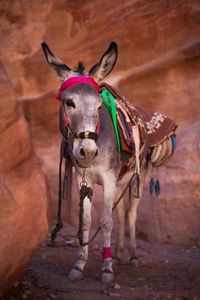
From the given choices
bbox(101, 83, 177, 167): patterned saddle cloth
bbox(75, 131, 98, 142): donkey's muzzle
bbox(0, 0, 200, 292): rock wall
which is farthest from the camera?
bbox(0, 0, 200, 292): rock wall

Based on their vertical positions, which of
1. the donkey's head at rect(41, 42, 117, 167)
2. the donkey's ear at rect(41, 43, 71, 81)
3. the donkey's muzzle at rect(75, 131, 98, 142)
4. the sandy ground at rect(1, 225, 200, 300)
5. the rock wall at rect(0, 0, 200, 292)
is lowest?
the sandy ground at rect(1, 225, 200, 300)

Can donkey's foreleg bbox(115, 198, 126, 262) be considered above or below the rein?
below

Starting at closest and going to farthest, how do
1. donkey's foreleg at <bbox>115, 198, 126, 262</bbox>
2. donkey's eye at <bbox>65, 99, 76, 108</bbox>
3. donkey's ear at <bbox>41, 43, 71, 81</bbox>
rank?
donkey's eye at <bbox>65, 99, 76, 108</bbox> < donkey's ear at <bbox>41, 43, 71, 81</bbox> < donkey's foreleg at <bbox>115, 198, 126, 262</bbox>

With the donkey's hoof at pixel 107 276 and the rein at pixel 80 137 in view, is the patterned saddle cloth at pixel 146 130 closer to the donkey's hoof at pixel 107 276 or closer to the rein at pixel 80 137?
the rein at pixel 80 137

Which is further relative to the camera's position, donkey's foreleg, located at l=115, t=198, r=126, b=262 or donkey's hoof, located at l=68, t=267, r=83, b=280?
donkey's foreleg, located at l=115, t=198, r=126, b=262

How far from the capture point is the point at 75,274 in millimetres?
4812

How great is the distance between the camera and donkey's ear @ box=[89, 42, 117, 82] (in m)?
4.95

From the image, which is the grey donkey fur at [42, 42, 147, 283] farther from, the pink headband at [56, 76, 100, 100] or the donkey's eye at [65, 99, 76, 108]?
the pink headband at [56, 76, 100, 100]

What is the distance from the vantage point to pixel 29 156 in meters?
3.79

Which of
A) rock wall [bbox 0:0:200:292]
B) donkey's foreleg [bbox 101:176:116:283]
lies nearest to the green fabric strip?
donkey's foreleg [bbox 101:176:116:283]

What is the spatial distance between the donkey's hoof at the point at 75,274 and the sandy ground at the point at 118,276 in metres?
0.06

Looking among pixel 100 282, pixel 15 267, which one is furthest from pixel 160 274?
pixel 15 267

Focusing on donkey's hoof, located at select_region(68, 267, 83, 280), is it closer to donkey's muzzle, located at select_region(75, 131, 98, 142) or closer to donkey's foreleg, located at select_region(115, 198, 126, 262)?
donkey's foreleg, located at select_region(115, 198, 126, 262)

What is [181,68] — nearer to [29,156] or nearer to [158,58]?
[158,58]
